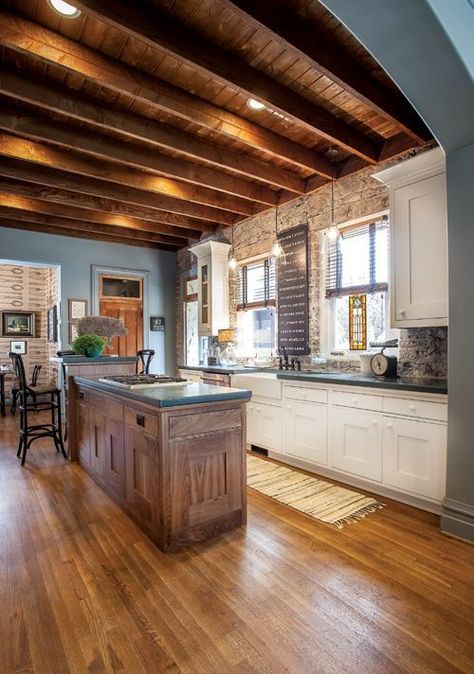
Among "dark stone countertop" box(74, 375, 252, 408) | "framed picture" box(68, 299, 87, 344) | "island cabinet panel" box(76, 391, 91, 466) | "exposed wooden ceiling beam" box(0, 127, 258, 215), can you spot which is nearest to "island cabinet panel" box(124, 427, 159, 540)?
"dark stone countertop" box(74, 375, 252, 408)

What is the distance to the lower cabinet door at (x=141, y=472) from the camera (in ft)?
7.62

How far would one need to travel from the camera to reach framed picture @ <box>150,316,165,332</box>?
721 cm

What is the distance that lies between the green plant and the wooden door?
9.95 feet

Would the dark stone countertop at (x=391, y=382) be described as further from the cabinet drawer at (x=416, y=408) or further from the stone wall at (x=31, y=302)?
the stone wall at (x=31, y=302)

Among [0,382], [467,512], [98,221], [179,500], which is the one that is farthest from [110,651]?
[0,382]

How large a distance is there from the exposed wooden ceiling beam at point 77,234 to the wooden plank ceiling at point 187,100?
961mm

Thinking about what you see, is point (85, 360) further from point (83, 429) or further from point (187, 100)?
point (187, 100)

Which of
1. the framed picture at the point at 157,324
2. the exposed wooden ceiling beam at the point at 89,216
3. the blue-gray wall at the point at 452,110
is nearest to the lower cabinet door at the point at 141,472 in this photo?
the blue-gray wall at the point at 452,110

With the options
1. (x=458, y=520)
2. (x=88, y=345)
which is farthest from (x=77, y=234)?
(x=458, y=520)

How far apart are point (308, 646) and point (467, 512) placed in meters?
1.46

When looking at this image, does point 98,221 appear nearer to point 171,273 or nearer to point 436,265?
point 171,273

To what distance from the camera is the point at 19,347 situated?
8.15 meters

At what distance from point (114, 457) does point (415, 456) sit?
2.28 metres

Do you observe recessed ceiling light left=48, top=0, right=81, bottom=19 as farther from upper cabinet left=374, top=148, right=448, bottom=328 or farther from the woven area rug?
the woven area rug
